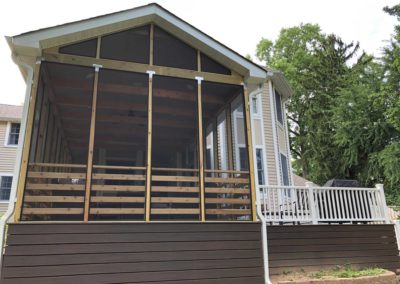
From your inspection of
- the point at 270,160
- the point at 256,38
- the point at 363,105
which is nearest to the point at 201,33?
the point at 270,160

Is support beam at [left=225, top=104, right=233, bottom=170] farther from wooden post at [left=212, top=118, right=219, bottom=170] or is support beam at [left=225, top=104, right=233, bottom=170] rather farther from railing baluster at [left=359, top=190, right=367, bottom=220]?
railing baluster at [left=359, top=190, right=367, bottom=220]

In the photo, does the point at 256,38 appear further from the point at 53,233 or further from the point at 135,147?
the point at 53,233

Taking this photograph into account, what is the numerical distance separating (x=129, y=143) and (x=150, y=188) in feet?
14.7

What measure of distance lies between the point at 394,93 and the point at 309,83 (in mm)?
7410

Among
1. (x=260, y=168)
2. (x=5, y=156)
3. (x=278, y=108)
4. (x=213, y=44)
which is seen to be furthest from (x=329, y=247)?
(x=5, y=156)

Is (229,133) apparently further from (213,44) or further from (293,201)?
(293,201)

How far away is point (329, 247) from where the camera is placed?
21.6 ft

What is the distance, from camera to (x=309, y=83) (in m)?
20.7

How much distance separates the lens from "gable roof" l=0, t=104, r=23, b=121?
14.4m

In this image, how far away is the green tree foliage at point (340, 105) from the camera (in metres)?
14.1

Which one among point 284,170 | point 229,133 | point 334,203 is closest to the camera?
point 229,133

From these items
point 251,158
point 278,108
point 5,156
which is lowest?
point 251,158

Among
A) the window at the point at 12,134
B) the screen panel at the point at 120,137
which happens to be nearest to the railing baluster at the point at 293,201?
the screen panel at the point at 120,137

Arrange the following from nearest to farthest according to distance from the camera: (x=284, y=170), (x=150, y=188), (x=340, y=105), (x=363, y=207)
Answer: (x=150, y=188) → (x=363, y=207) → (x=284, y=170) → (x=340, y=105)
